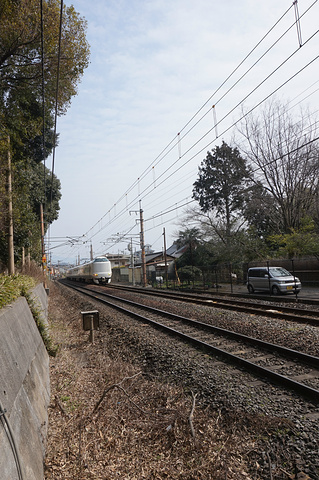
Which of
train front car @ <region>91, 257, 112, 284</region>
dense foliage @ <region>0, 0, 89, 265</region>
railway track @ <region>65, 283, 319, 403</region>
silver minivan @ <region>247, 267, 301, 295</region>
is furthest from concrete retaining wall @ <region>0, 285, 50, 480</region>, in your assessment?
train front car @ <region>91, 257, 112, 284</region>

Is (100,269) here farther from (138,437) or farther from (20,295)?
(138,437)

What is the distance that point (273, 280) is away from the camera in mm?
21016

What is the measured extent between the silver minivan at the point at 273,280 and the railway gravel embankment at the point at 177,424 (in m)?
12.8

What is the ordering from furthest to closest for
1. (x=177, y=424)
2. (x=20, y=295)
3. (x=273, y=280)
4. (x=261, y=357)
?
(x=273, y=280)
(x=261, y=357)
(x=20, y=295)
(x=177, y=424)

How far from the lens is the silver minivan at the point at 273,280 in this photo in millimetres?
20406

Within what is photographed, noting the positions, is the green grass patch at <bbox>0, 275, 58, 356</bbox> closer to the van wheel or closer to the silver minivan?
the silver minivan

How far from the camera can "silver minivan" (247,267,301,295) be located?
20406 mm

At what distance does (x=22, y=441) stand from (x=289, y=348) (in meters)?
6.69

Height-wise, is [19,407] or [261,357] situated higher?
[19,407]

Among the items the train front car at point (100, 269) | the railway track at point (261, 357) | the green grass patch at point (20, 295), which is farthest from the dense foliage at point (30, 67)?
the train front car at point (100, 269)

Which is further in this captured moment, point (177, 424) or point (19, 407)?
point (177, 424)

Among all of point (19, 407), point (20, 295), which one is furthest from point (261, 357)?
point (19, 407)

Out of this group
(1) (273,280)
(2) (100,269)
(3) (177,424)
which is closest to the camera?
(3) (177,424)

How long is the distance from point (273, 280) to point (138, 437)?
58.7 feet
